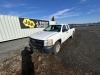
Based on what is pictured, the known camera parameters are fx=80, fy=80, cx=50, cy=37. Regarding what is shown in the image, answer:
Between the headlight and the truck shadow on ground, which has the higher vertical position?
the headlight

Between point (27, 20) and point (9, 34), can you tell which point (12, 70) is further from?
point (27, 20)

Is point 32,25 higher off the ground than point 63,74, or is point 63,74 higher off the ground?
point 32,25

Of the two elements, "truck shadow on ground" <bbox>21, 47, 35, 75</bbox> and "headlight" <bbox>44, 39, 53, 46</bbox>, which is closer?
"truck shadow on ground" <bbox>21, 47, 35, 75</bbox>

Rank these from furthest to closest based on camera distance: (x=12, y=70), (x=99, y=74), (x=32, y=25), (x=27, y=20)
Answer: (x=32, y=25), (x=27, y=20), (x=12, y=70), (x=99, y=74)

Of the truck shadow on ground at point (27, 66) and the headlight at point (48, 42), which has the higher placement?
the headlight at point (48, 42)

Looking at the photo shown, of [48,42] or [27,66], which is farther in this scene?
[48,42]

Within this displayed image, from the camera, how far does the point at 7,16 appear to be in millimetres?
9336

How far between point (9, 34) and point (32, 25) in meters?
4.22

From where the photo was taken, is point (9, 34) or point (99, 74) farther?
point (9, 34)

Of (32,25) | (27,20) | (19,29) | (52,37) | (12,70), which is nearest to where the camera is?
(12,70)

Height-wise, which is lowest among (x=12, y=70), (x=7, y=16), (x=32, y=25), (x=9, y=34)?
(x=12, y=70)

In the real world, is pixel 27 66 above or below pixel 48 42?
below

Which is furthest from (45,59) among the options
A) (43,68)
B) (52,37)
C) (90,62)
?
(90,62)

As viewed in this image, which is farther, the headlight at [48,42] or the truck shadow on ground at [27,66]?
the headlight at [48,42]
